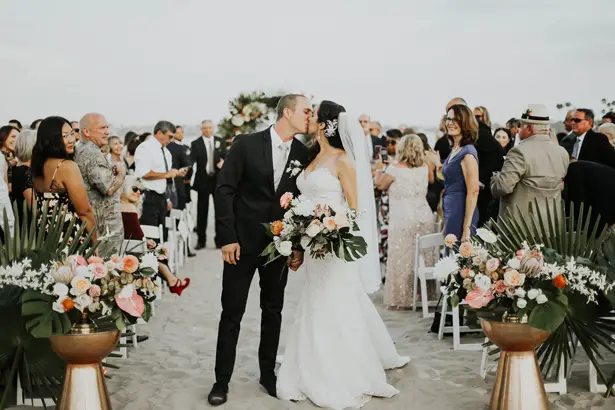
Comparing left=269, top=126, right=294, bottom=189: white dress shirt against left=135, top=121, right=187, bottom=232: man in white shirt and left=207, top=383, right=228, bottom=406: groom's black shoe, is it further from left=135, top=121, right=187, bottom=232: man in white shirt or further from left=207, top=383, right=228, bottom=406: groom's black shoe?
left=135, top=121, right=187, bottom=232: man in white shirt

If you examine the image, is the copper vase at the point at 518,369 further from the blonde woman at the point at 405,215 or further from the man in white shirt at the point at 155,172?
the man in white shirt at the point at 155,172

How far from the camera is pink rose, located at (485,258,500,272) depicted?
170 inches

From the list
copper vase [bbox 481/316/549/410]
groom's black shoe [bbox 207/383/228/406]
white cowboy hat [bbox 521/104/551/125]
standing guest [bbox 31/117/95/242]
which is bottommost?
groom's black shoe [bbox 207/383/228/406]

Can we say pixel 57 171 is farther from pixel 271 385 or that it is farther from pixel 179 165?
pixel 179 165

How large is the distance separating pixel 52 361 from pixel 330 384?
1747mm

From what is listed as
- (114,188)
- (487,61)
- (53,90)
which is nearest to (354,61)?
(487,61)

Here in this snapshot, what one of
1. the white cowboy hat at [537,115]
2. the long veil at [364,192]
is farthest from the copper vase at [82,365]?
the white cowboy hat at [537,115]

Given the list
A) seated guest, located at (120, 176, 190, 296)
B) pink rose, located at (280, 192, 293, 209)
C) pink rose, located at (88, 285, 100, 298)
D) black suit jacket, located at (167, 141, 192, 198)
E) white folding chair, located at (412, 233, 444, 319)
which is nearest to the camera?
pink rose, located at (88, 285, 100, 298)

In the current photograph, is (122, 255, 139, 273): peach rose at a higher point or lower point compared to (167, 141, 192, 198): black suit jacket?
lower

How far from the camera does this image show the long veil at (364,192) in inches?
209

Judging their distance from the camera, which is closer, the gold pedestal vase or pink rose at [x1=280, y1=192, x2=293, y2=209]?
the gold pedestal vase

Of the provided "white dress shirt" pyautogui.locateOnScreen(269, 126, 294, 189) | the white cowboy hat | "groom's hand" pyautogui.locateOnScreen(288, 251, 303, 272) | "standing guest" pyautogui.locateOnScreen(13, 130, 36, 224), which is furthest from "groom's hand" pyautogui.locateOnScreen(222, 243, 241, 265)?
the white cowboy hat

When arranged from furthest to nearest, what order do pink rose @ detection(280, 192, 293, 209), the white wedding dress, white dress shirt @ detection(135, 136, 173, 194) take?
white dress shirt @ detection(135, 136, 173, 194)
the white wedding dress
pink rose @ detection(280, 192, 293, 209)

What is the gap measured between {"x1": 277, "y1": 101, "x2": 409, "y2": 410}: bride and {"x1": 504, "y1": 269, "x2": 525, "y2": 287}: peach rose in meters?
1.30
